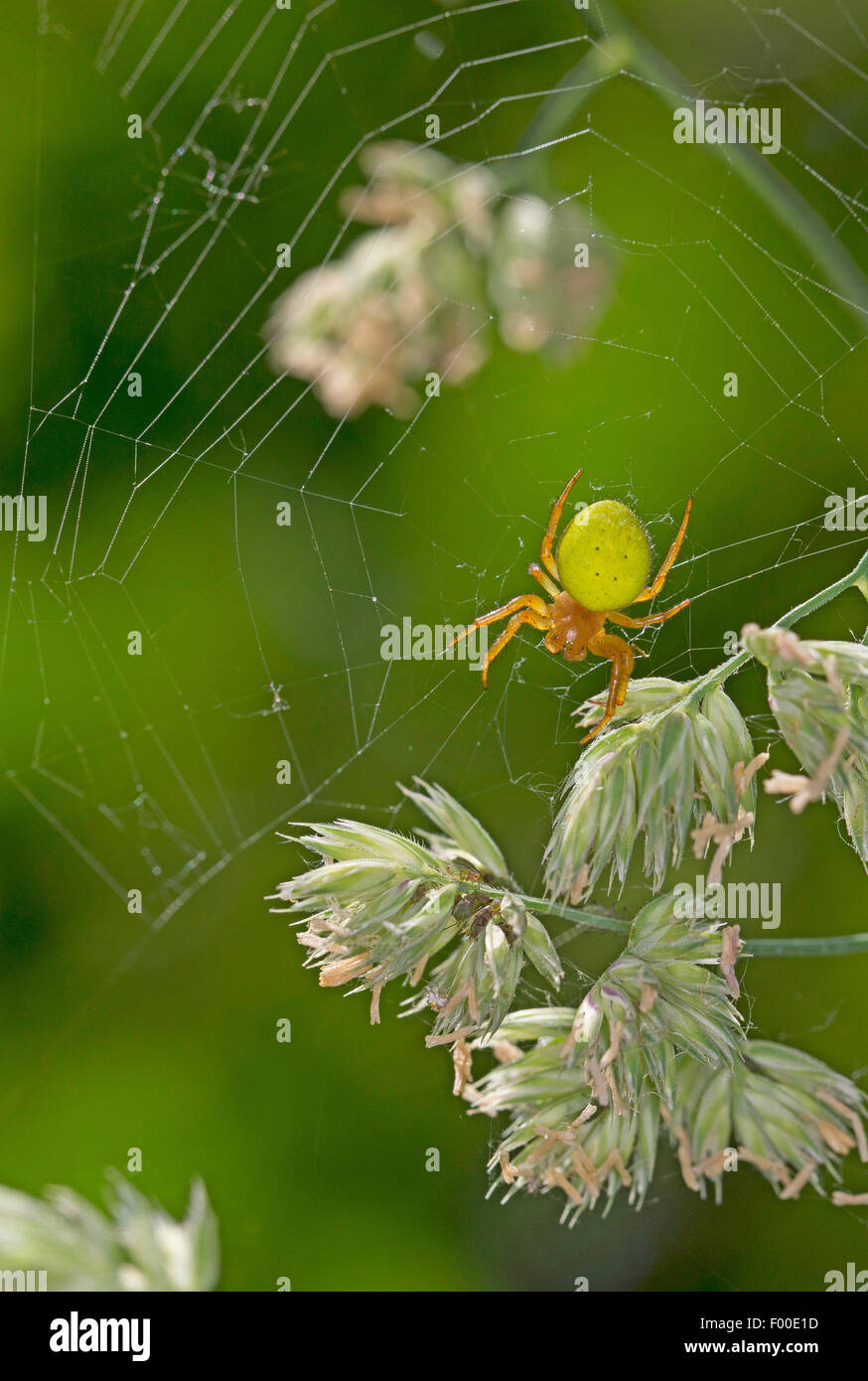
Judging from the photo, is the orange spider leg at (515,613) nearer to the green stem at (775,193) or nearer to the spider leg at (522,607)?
the spider leg at (522,607)

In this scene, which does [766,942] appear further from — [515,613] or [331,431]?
[331,431]

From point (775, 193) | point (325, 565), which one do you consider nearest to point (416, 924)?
point (775, 193)

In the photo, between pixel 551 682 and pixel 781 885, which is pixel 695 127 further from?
pixel 781 885

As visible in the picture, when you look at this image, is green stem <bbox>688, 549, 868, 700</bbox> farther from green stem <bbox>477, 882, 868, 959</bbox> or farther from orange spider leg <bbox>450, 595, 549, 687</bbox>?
orange spider leg <bbox>450, 595, 549, 687</bbox>

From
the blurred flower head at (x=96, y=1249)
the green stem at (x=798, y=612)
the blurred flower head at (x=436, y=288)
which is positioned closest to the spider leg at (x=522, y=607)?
the blurred flower head at (x=436, y=288)
